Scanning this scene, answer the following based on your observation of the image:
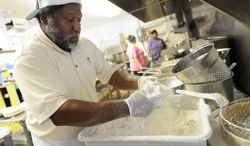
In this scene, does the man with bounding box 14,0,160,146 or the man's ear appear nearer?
A: the man with bounding box 14,0,160,146

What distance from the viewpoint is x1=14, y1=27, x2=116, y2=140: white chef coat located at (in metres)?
0.89

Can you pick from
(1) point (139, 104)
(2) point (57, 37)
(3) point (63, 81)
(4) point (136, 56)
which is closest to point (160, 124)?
(1) point (139, 104)

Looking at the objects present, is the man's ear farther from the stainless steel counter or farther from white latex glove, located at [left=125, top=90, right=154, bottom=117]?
the stainless steel counter

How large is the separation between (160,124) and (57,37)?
2.20ft

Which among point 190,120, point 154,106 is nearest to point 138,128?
point 154,106

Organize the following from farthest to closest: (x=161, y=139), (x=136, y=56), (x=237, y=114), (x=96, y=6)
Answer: (x=96, y=6) → (x=136, y=56) → (x=237, y=114) → (x=161, y=139)

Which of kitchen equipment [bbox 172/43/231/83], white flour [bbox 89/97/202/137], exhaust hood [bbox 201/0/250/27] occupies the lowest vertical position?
white flour [bbox 89/97/202/137]

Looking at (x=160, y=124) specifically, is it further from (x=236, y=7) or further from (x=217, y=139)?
(x=236, y=7)

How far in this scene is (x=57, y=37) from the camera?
1.08 m

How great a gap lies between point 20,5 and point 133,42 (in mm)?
2667

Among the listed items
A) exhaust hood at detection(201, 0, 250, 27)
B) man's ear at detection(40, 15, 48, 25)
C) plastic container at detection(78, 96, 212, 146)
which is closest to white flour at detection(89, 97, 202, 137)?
plastic container at detection(78, 96, 212, 146)

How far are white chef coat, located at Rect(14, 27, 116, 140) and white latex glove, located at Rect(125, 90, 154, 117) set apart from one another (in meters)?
0.28

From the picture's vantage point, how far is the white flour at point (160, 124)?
82 centimetres

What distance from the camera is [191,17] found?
3.06 metres
